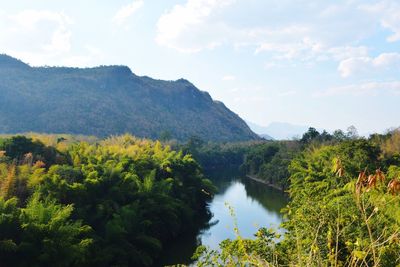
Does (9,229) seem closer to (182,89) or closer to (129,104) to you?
(129,104)

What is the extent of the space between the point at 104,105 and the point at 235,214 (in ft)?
310

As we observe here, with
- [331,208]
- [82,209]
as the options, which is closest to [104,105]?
[82,209]

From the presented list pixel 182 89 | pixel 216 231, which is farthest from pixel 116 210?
pixel 182 89

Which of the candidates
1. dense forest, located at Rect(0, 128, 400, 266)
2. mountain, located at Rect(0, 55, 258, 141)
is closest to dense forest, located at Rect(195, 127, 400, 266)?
dense forest, located at Rect(0, 128, 400, 266)

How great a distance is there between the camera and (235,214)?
14570 millimetres

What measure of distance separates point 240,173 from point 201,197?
35.8 m

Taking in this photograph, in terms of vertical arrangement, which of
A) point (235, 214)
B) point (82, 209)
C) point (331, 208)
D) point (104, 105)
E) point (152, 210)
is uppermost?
point (104, 105)

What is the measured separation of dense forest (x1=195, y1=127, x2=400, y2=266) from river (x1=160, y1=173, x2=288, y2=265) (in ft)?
4.39

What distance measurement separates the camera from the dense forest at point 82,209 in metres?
15.3

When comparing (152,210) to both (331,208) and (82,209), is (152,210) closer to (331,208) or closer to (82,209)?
(82,209)

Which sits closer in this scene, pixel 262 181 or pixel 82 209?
pixel 82 209

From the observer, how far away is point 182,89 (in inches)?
5906

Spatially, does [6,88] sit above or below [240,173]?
above

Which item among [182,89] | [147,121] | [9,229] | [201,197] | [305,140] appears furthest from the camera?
[182,89]
